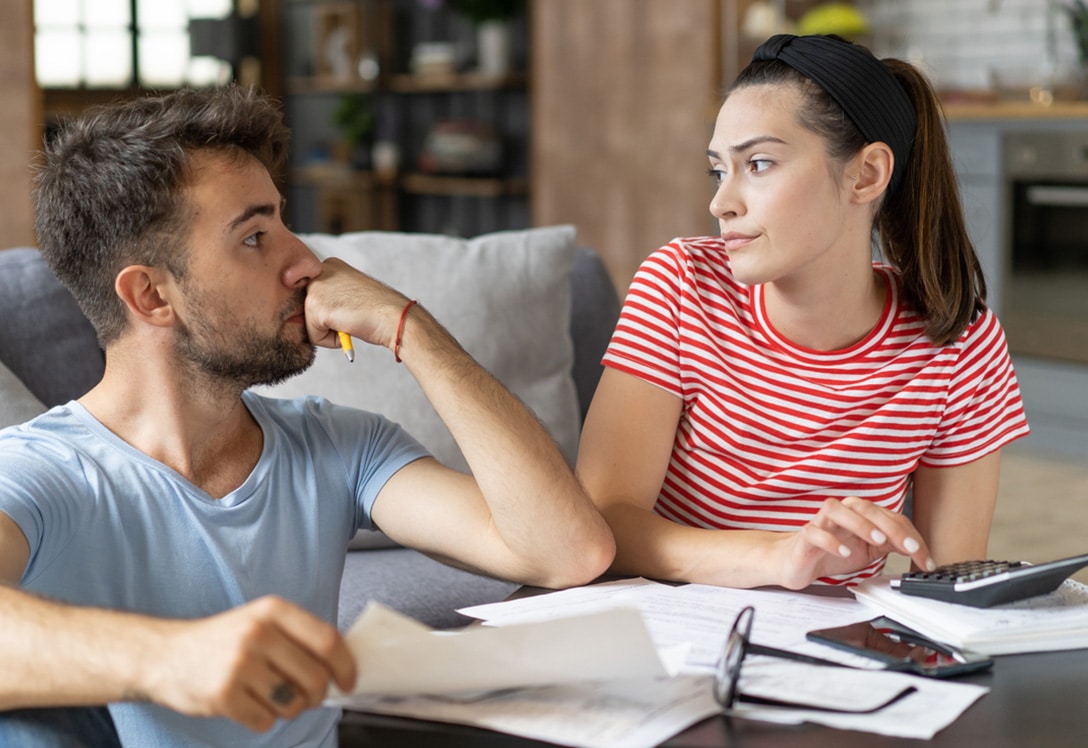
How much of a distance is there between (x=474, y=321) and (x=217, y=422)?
88 cm

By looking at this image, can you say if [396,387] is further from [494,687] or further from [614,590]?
[494,687]

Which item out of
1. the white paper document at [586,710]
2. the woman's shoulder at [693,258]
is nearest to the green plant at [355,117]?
the woman's shoulder at [693,258]

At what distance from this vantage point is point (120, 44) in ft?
30.8

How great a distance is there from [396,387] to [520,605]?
96cm

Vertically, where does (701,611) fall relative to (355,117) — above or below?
below

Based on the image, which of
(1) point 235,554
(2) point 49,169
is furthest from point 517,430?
(2) point 49,169

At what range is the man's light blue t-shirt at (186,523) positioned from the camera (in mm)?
1246

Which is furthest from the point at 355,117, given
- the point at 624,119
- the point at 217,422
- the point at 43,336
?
the point at 217,422

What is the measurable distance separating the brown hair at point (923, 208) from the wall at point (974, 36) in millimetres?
3765

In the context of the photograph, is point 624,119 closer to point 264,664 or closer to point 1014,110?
point 1014,110

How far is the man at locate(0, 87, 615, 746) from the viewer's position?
1300 millimetres

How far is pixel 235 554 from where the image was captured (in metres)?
1.34

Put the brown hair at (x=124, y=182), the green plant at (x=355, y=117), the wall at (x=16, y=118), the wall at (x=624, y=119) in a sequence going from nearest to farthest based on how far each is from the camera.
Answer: the brown hair at (x=124, y=182) → the wall at (x=16, y=118) → the wall at (x=624, y=119) → the green plant at (x=355, y=117)

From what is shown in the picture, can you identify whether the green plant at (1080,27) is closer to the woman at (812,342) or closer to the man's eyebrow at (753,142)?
the woman at (812,342)
